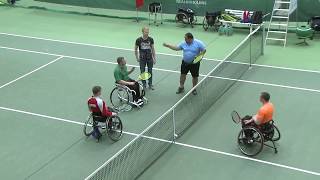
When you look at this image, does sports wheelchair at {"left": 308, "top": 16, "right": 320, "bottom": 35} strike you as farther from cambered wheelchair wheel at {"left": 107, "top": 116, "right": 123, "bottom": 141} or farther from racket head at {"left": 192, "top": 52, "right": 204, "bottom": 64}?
cambered wheelchair wheel at {"left": 107, "top": 116, "right": 123, "bottom": 141}

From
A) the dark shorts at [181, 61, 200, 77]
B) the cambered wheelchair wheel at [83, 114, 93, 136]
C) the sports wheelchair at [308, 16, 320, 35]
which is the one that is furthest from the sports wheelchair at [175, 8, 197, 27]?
the cambered wheelchair wheel at [83, 114, 93, 136]

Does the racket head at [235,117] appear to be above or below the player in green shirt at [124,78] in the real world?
below

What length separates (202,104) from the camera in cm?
1134

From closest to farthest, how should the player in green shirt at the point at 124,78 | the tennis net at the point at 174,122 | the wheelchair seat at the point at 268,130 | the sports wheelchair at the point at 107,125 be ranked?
the tennis net at the point at 174,122 < the wheelchair seat at the point at 268,130 < the sports wheelchair at the point at 107,125 < the player in green shirt at the point at 124,78

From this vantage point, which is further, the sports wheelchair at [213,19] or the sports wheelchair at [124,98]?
the sports wheelchair at [213,19]

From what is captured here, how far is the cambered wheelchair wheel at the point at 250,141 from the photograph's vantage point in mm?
9219

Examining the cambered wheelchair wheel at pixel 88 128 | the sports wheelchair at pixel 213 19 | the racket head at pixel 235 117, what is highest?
the sports wheelchair at pixel 213 19

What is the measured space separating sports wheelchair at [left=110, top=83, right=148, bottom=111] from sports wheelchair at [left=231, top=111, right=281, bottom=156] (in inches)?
118

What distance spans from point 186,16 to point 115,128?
9.50 meters

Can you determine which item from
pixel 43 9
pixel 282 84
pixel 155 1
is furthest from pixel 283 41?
pixel 43 9

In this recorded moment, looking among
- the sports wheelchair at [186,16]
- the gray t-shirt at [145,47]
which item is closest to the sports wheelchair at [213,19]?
the sports wheelchair at [186,16]

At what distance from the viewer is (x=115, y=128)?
33.3ft

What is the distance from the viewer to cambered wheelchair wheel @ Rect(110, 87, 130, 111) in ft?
38.0

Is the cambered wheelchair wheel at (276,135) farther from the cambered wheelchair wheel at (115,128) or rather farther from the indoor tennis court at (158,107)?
the cambered wheelchair wheel at (115,128)
